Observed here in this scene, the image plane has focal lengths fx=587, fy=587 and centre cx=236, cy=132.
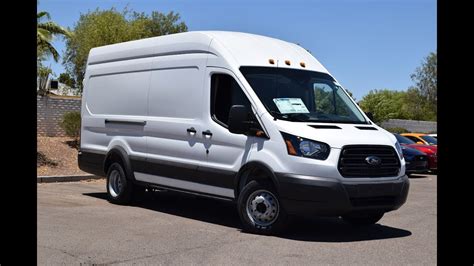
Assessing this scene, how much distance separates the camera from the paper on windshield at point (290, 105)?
26.9 ft

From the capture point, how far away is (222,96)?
878 centimetres

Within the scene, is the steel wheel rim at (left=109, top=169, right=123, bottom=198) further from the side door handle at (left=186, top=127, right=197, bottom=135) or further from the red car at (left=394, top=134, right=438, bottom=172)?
the red car at (left=394, top=134, right=438, bottom=172)

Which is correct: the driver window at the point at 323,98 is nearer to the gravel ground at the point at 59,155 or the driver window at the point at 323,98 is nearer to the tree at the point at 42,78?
the gravel ground at the point at 59,155

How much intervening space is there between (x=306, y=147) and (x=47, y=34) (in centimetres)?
1375

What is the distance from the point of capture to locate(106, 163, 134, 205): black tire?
10414 millimetres

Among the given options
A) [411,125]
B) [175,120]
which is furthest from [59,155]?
[411,125]

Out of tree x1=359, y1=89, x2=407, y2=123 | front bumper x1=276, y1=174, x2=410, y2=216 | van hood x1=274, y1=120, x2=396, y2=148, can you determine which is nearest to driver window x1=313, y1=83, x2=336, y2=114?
van hood x1=274, y1=120, x2=396, y2=148

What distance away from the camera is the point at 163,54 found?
9.84 m

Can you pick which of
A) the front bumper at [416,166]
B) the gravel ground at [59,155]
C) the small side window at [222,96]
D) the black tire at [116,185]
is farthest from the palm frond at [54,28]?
the small side window at [222,96]

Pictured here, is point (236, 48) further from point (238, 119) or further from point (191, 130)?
point (191, 130)

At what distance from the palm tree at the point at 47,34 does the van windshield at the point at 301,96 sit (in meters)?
12.0

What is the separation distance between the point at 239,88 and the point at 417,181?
10866 mm
